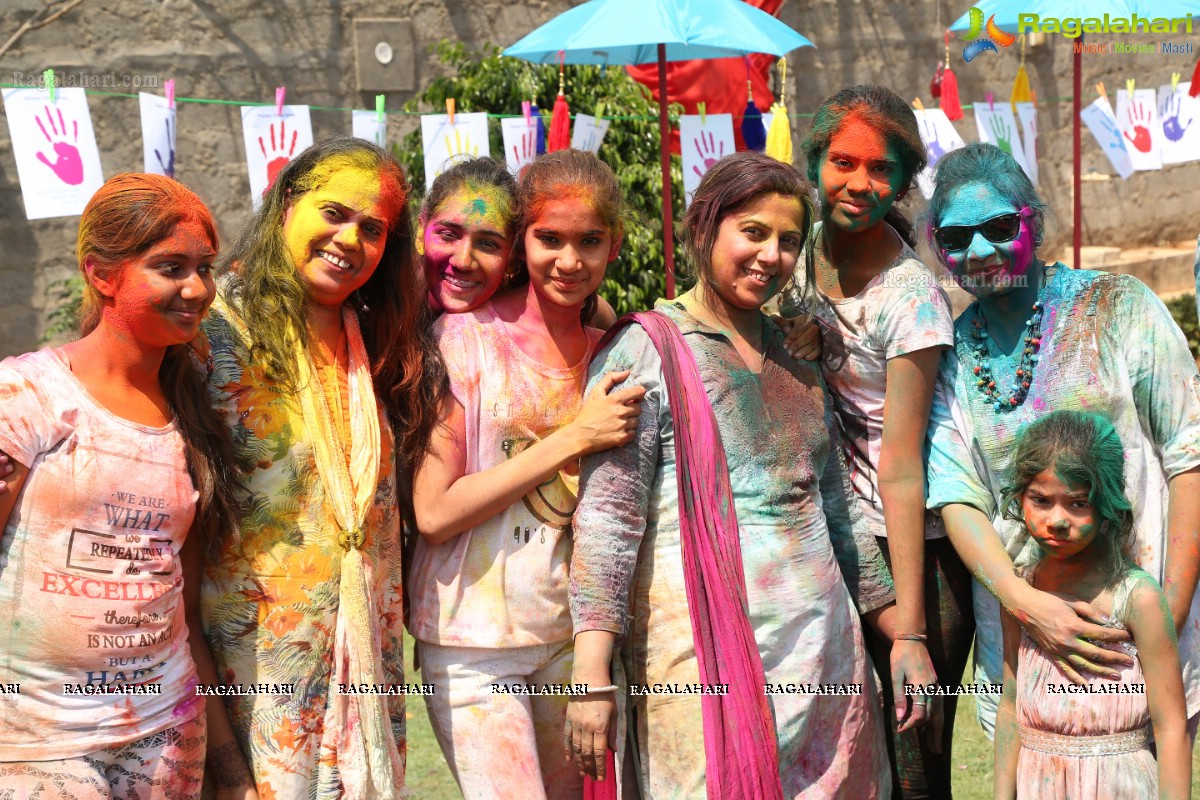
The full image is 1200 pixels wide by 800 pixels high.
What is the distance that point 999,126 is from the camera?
6562 mm

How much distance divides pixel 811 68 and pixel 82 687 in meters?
7.09

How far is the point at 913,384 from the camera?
275 cm

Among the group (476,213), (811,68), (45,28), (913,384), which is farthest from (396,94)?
(913,384)

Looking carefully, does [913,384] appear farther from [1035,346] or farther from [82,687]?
[82,687]

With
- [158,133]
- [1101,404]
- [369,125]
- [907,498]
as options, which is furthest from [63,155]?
[1101,404]

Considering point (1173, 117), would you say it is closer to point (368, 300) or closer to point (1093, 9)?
point (1093, 9)

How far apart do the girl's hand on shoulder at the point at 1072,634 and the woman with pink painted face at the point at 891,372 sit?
0.25 m

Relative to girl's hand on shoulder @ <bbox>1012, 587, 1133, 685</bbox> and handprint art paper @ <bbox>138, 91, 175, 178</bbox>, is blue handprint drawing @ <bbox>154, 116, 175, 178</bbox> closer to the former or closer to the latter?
handprint art paper @ <bbox>138, 91, 175, 178</bbox>

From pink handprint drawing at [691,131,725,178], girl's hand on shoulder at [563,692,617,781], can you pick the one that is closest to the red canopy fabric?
pink handprint drawing at [691,131,725,178]

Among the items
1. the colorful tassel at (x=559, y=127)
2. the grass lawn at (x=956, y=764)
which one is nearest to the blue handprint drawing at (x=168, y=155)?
the colorful tassel at (x=559, y=127)

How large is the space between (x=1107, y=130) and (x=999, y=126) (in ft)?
2.18

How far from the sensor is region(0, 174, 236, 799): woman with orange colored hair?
2.33 metres

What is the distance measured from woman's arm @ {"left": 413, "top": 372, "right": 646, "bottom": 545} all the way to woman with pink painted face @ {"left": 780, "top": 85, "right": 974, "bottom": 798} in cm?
58

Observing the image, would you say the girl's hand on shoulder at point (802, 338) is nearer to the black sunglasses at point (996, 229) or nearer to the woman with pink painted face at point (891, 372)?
the woman with pink painted face at point (891, 372)
